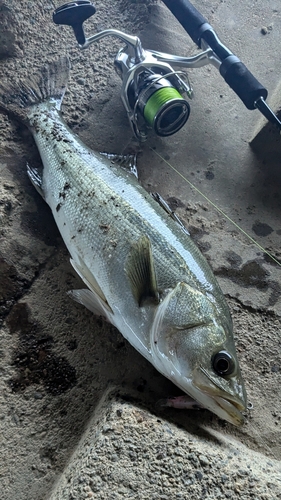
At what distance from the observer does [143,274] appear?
1581 millimetres

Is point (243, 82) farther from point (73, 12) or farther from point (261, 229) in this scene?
point (73, 12)

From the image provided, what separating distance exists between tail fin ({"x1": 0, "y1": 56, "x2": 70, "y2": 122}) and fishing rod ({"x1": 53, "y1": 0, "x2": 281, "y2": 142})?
0.97 feet

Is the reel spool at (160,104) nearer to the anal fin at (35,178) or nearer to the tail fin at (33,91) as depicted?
the tail fin at (33,91)

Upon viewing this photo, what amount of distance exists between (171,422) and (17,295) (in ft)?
2.92

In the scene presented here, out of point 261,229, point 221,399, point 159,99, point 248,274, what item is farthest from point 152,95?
point 221,399

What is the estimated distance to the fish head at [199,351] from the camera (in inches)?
56.6

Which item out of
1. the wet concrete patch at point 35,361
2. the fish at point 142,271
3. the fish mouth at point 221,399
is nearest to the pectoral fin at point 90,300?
the fish at point 142,271

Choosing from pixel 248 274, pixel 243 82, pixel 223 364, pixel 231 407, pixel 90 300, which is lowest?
pixel 248 274

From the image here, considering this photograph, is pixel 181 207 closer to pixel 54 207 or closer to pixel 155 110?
pixel 155 110

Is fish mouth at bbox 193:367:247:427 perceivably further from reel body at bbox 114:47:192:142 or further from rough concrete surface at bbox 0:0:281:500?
reel body at bbox 114:47:192:142

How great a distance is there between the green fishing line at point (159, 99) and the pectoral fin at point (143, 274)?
1025 millimetres

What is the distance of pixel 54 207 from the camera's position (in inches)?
77.7

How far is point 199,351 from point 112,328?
52 cm

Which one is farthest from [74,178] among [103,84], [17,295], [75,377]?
[103,84]
